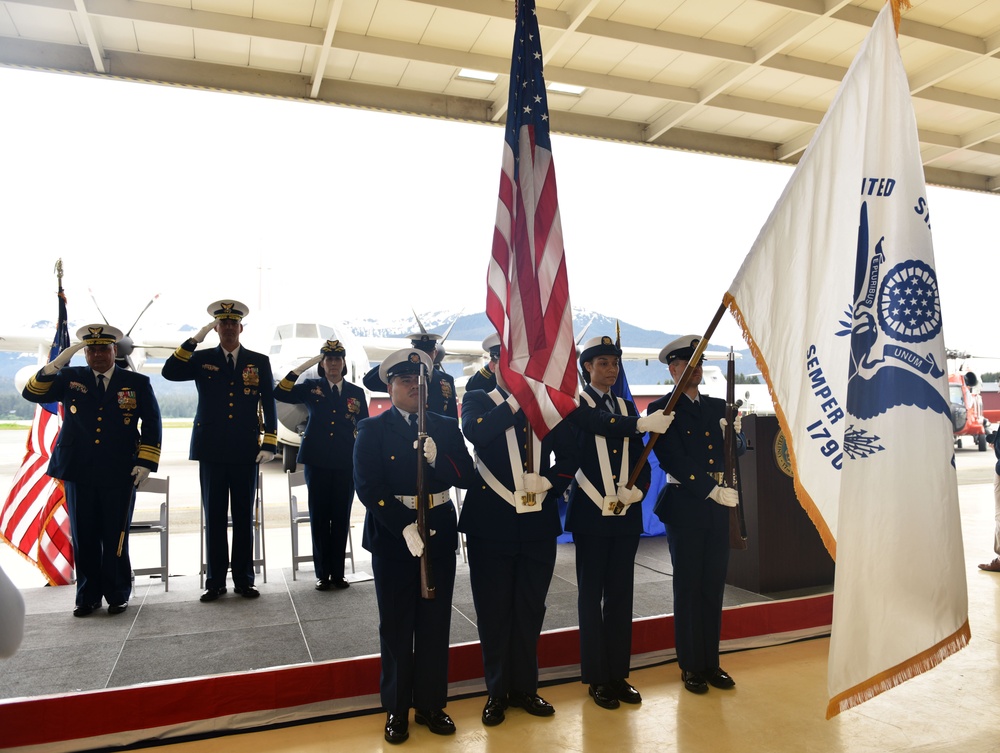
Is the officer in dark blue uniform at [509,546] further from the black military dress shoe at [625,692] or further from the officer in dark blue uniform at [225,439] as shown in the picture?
the officer in dark blue uniform at [225,439]

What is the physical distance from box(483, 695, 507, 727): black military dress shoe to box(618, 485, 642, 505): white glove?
975 millimetres

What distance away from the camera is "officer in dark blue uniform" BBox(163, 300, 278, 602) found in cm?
443

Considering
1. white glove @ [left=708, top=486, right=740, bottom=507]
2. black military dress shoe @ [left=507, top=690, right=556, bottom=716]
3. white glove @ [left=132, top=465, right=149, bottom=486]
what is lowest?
black military dress shoe @ [left=507, top=690, right=556, bottom=716]

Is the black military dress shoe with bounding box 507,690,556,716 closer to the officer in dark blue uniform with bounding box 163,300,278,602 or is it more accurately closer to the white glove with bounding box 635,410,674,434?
the white glove with bounding box 635,410,674,434

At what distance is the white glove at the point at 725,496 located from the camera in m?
3.37

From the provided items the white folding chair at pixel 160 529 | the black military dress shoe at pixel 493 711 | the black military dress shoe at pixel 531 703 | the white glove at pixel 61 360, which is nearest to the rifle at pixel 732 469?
the black military dress shoe at pixel 531 703

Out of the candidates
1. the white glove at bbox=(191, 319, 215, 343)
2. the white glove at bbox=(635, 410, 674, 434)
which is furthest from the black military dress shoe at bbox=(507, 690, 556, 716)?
the white glove at bbox=(191, 319, 215, 343)

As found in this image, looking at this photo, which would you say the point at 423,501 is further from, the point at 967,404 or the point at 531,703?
the point at 967,404

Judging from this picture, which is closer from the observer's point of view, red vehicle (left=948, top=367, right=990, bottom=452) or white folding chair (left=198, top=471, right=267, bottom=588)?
white folding chair (left=198, top=471, right=267, bottom=588)

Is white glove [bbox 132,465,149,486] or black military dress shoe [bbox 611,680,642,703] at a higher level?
white glove [bbox 132,465,149,486]

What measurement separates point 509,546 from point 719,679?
124 cm

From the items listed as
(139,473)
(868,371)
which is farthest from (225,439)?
(868,371)

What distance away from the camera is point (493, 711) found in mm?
3004

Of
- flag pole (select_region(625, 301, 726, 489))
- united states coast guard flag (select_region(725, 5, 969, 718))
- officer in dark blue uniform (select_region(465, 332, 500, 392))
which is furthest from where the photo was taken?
officer in dark blue uniform (select_region(465, 332, 500, 392))
